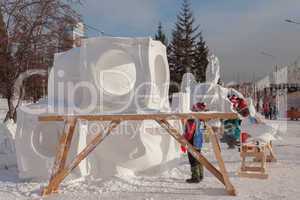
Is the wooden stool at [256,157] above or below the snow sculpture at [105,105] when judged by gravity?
below

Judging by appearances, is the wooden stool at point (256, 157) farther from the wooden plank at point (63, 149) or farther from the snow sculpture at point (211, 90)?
the snow sculpture at point (211, 90)

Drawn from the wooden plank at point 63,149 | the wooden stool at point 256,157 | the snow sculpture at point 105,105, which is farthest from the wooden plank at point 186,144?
the wooden plank at point 63,149

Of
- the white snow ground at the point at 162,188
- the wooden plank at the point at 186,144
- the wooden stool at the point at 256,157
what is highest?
the wooden plank at the point at 186,144

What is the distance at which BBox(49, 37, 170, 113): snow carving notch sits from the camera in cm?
835

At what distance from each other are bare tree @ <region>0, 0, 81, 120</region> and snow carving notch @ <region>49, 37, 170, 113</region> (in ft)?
14.2

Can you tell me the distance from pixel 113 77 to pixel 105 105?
2.08 ft

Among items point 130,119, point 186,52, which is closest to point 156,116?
point 130,119

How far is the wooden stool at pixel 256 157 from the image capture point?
8.38 m

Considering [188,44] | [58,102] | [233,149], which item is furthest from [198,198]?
[188,44]

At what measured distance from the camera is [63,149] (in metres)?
7.33

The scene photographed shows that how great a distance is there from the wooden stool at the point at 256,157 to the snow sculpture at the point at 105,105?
5.75 ft

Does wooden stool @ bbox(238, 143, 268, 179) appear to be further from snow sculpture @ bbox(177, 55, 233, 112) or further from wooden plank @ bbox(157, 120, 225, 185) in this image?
snow sculpture @ bbox(177, 55, 233, 112)

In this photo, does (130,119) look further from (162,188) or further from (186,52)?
(186,52)

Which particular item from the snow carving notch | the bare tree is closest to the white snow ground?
the snow carving notch
